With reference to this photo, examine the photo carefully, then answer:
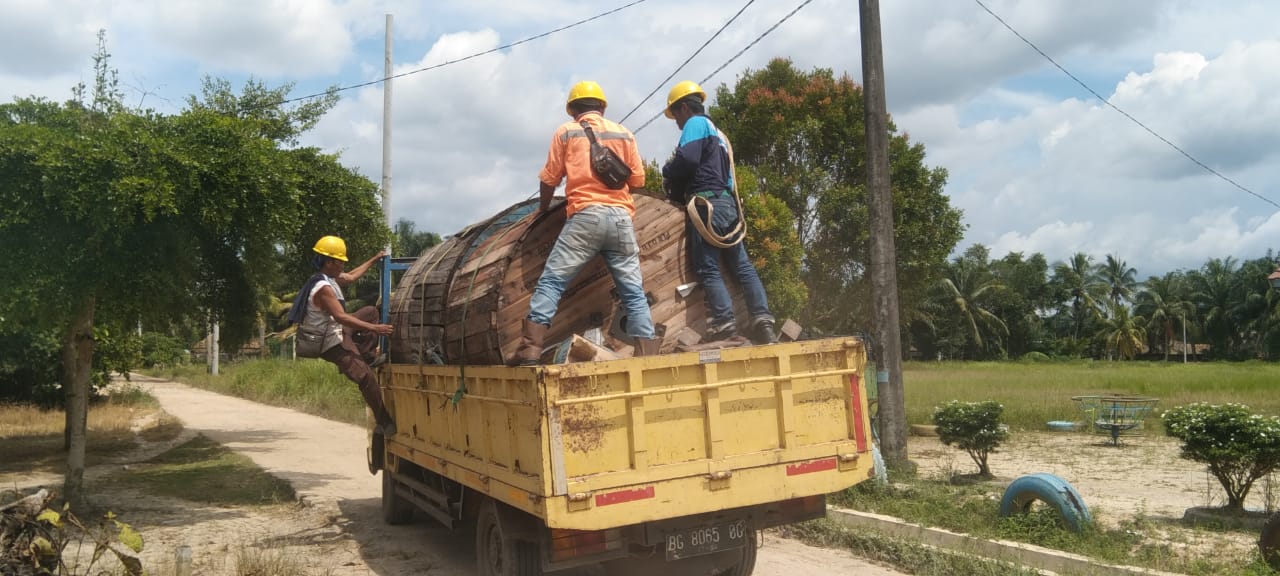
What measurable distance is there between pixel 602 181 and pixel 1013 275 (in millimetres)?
61239

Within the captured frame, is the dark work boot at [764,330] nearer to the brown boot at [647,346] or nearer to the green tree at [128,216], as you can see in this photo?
the brown boot at [647,346]

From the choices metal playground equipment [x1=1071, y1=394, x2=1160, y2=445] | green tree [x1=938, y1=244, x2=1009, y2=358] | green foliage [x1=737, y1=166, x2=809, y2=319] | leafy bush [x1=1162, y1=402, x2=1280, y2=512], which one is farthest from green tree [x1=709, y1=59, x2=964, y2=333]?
green tree [x1=938, y1=244, x2=1009, y2=358]

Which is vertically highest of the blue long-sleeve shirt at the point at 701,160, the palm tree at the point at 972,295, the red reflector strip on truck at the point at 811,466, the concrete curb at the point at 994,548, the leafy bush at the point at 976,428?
the palm tree at the point at 972,295

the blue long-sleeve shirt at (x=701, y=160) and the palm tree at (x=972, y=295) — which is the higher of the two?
the palm tree at (x=972, y=295)

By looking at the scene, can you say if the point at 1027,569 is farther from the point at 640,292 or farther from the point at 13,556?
the point at 13,556

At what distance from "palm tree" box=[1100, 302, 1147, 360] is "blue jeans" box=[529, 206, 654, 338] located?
58.6 meters

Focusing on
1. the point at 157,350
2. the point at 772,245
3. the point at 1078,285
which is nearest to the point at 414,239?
the point at 157,350

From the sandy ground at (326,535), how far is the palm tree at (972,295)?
147 feet

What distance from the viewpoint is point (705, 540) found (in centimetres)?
532

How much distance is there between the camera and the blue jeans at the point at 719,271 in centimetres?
636

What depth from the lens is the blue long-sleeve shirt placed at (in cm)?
656

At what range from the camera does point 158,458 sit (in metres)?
15.3

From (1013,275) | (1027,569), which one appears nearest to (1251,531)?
(1027,569)

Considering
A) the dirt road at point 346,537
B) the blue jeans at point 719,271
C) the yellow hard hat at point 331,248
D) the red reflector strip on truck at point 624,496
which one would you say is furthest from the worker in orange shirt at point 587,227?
the yellow hard hat at point 331,248
